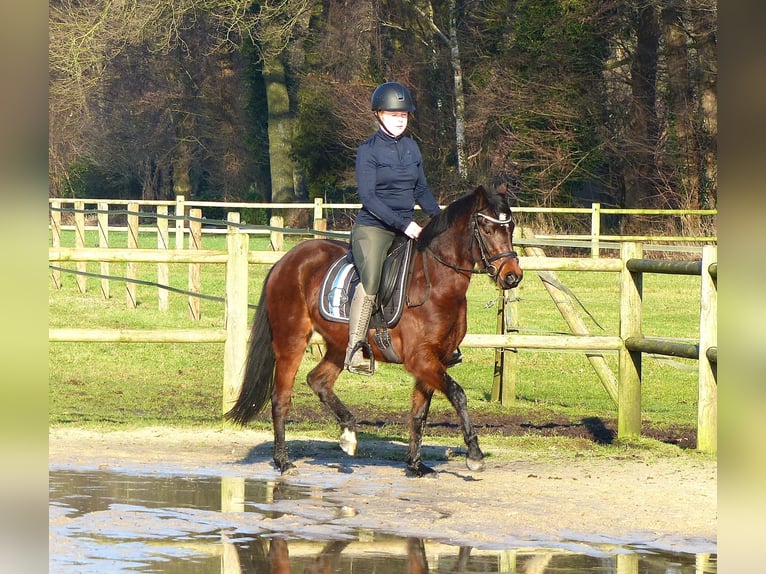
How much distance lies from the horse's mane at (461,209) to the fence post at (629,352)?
2282 millimetres

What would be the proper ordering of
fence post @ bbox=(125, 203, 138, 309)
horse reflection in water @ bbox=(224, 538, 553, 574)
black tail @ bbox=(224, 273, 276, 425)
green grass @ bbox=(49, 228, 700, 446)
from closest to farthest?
1. horse reflection in water @ bbox=(224, 538, 553, 574)
2. black tail @ bbox=(224, 273, 276, 425)
3. green grass @ bbox=(49, 228, 700, 446)
4. fence post @ bbox=(125, 203, 138, 309)

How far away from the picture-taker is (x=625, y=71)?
1314 inches

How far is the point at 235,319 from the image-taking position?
9.63 m

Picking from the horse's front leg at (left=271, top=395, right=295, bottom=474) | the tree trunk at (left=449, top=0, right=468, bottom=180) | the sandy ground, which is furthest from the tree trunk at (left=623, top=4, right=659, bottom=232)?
the horse's front leg at (left=271, top=395, right=295, bottom=474)

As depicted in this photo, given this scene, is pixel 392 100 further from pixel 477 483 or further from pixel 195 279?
pixel 195 279

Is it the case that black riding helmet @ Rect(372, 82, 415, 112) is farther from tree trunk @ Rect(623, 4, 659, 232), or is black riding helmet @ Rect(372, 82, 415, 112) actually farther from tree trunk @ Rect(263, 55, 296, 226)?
tree trunk @ Rect(263, 55, 296, 226)

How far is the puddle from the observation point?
196 inches

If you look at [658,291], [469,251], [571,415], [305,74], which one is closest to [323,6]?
[305,74]

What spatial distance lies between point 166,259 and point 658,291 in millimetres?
15168

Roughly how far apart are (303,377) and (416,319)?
20.9 ft

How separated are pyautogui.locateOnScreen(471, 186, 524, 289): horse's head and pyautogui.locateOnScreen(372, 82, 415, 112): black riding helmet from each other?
71 centimetres

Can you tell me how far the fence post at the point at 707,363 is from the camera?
8555 millimetres

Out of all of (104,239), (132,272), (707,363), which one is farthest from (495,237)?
(104,239)

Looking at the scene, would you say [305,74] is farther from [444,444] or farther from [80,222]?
[444,444]
